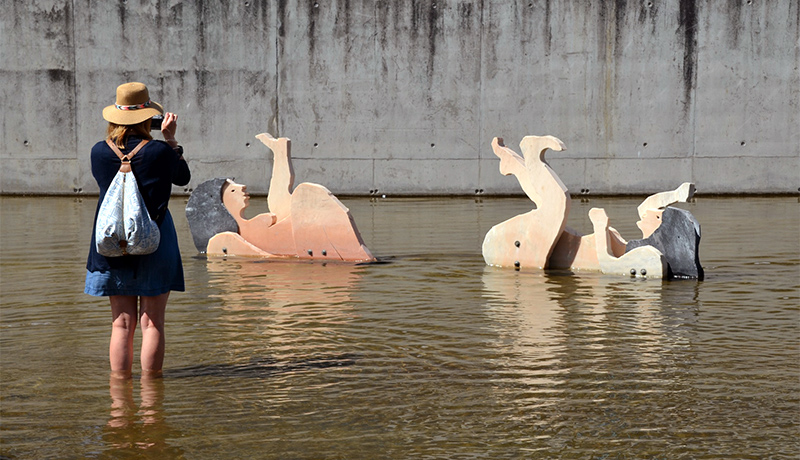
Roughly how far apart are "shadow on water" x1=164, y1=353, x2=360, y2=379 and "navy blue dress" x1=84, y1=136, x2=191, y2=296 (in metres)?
0.68

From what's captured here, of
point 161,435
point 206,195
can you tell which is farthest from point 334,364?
point 206,195

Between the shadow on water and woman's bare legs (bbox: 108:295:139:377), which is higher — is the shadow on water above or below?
below

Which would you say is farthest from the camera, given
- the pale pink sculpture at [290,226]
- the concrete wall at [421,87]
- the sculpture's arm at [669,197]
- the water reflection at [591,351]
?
the concrete wall at [421,87]

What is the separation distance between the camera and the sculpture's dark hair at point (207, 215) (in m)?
10.6

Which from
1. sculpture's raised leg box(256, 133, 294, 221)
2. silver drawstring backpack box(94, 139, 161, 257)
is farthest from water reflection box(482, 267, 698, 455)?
sculpture's raised leg box(256, 133, 294, 221)

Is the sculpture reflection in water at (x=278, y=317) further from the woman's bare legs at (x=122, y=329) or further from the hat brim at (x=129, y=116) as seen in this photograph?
the hat brim at (x=129, y=116)

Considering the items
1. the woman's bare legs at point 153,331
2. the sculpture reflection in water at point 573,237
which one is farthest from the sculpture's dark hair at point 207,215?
the woman's bare legs at point 153,331

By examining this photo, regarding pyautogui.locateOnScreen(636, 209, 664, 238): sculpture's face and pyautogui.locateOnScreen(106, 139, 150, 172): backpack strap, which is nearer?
pyautogui.locateOnScreen(106, 139, 150, 172): backpack strap

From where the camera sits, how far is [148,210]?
488 cm

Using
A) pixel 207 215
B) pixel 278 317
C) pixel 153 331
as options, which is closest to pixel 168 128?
pixel 153 331

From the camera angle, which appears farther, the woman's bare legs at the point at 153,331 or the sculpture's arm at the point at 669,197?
the sculpture's arm at the point at 669,197

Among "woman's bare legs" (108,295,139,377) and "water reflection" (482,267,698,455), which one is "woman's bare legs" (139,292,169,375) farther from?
"water reflection" (482,267,698,455)

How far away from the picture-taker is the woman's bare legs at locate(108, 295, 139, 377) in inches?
197

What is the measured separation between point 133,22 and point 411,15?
5.03 metres
